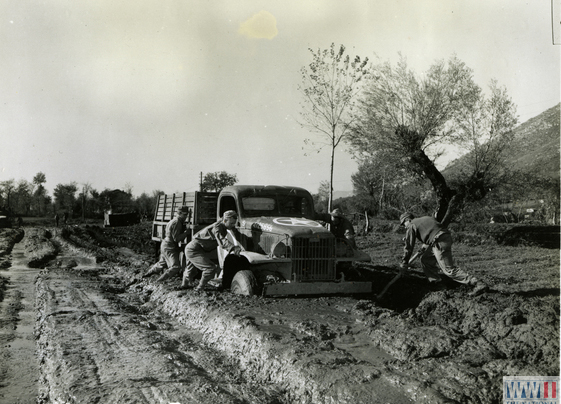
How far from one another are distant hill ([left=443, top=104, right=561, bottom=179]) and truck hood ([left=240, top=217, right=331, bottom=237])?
12.5 meters

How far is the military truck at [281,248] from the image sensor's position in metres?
7.28

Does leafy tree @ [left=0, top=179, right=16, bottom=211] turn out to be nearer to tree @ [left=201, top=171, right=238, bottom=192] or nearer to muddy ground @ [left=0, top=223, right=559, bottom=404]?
tree @ [left=201, top=171, right=238, bottom=192]

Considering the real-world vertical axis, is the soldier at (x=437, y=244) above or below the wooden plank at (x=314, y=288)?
above

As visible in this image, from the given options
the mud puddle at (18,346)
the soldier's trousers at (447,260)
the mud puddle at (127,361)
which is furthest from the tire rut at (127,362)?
the soldier's trousers at (447,260)

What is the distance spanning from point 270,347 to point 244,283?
245 cm

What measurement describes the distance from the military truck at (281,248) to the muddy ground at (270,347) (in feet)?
0.93

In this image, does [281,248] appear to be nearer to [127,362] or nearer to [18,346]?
[127,362]

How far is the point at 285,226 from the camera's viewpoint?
25.0 ft

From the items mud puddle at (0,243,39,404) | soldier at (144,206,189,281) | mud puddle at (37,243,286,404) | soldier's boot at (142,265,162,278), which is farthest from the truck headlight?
soldier's boot at (142,265,162,278)

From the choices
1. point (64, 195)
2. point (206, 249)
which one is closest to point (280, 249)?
point (206, 249)

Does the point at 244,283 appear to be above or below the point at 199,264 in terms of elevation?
below

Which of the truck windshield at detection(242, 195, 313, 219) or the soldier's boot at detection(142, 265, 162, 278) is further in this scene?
the soldier's boot at detection(142, 265, 162, 278)

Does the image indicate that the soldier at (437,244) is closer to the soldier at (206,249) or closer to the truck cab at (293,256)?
the truck cab at (293,256)

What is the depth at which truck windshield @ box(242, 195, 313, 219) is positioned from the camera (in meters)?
8.74
